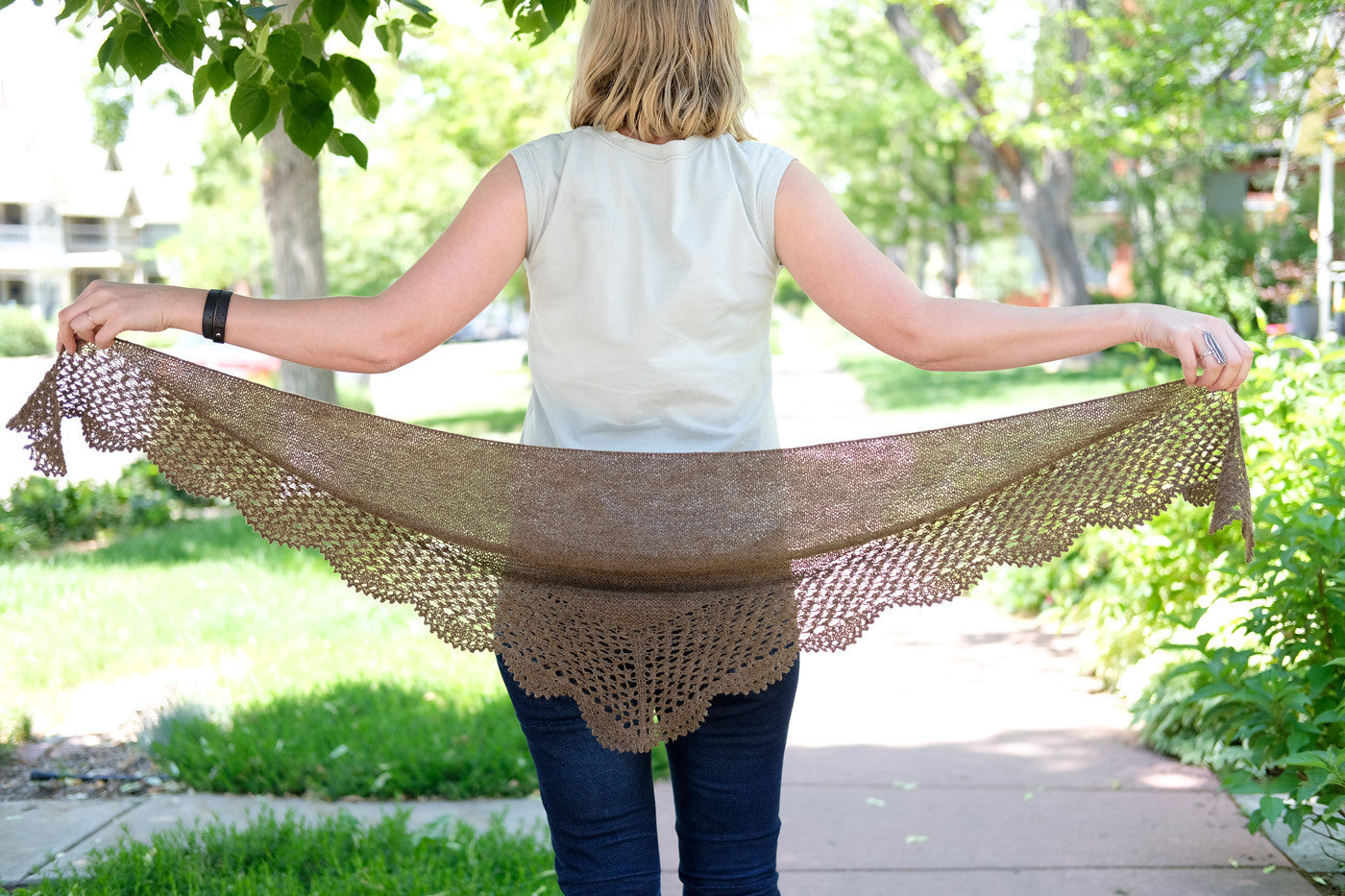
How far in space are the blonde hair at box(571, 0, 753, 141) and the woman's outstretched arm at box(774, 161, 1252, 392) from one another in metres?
0.18

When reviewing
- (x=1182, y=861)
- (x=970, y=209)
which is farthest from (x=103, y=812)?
(x=970, y=209)

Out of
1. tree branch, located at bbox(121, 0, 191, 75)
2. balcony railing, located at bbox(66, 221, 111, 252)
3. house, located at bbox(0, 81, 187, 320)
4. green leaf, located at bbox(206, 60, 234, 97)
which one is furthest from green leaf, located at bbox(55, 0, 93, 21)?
balcony railing, located at bbox(66, 221, 111, 252)

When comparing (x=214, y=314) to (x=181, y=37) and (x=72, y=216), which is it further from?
(x=72, y=216)

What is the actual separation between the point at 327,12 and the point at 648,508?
1447mm

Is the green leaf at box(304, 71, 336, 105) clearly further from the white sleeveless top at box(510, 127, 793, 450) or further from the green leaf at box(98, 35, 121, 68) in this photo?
the white sleeveless top at box(510, 127, 793, 450)

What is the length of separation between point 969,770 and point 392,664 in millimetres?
2537

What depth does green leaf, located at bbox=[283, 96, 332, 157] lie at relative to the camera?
2.69m

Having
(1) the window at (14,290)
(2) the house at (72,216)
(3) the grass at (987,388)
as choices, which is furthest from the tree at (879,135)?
(1) the window at (14,290)

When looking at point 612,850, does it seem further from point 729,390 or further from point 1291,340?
point 1291,340

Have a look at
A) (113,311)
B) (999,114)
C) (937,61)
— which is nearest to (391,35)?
(113,311)

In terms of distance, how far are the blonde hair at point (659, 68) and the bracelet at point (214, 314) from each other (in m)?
0.65

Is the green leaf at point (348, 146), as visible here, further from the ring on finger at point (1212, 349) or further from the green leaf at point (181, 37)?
the ring on finger at point (1212, 349)

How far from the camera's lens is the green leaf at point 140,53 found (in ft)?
8.92

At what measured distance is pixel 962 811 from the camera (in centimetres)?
391
